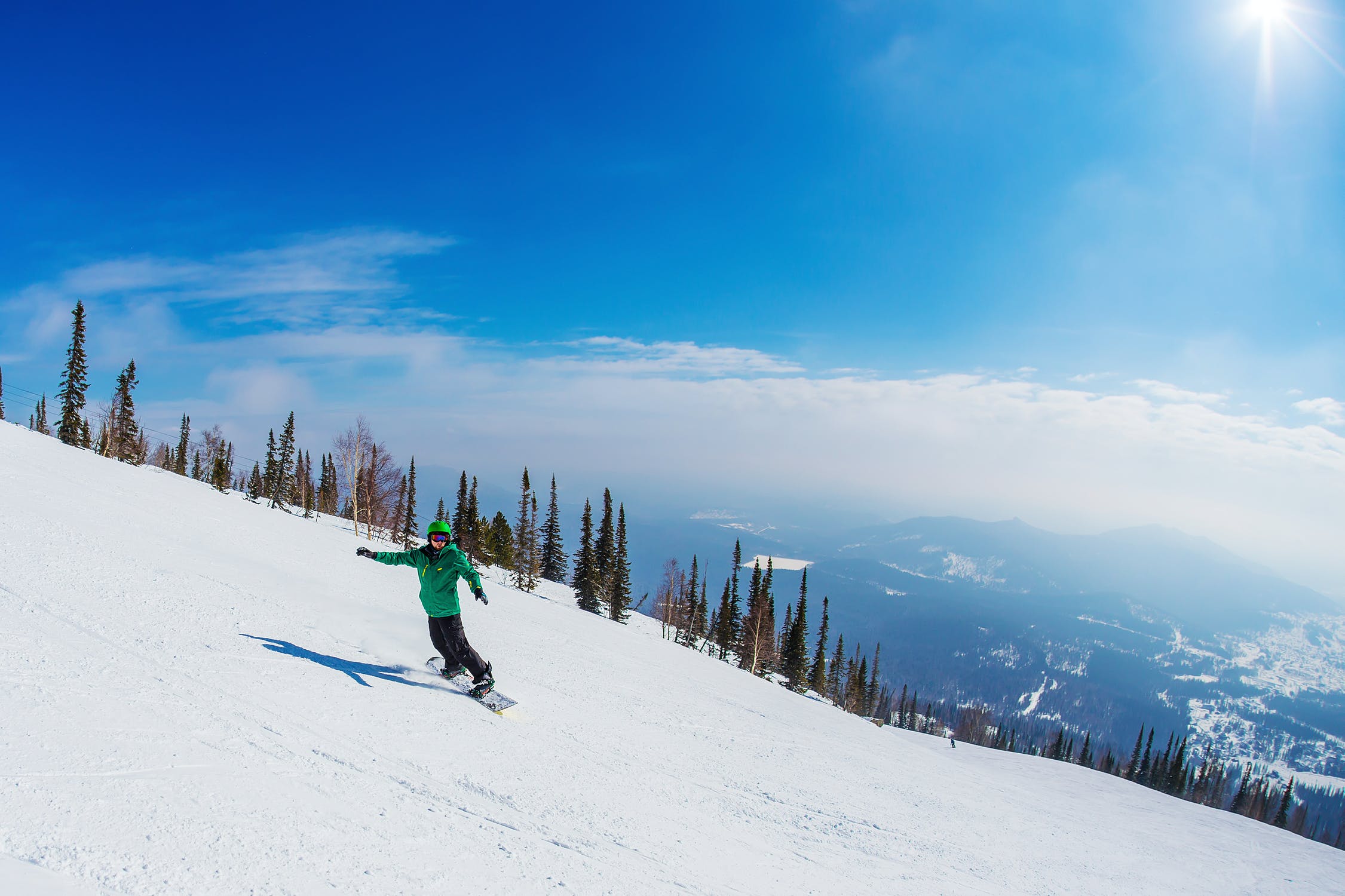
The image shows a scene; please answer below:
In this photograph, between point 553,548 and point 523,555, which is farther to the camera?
point 553,548

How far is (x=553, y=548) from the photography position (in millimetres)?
73375

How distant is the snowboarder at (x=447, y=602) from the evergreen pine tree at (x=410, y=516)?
38476mm

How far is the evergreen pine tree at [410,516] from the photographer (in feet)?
169

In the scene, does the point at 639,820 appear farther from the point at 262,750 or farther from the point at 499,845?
the point at 262,750

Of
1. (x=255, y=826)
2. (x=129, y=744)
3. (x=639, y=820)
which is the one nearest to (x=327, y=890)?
(x=255, y=826)

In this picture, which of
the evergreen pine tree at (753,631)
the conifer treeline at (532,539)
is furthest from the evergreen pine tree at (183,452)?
the evergreen pine tree at (753,631)

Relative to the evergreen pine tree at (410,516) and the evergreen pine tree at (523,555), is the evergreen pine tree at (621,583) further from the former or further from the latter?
the evergreen pine tree at (410,516)

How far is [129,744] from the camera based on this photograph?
441 centimetres

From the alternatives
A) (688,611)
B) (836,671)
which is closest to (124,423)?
(688,611)

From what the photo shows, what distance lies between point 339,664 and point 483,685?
196 cm

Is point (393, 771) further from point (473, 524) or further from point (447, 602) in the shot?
point (473, 524)

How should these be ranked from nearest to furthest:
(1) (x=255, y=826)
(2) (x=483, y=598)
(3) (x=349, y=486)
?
(1) (x=255, y=826), (2) (x=483, y=598), (3) (x=349, y=486)

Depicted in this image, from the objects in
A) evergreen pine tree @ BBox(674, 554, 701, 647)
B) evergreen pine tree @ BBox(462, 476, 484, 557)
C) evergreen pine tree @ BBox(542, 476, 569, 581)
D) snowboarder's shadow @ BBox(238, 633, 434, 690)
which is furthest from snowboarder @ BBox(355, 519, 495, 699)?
evergreen pine tree @ BBox(542, 476, 569, 581)

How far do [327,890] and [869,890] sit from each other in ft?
16.8
